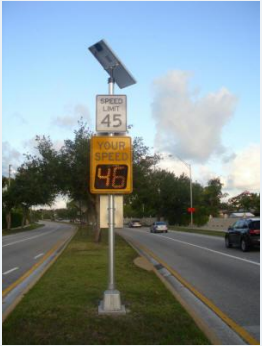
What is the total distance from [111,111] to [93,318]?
143 inches

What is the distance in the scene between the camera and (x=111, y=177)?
8258mm

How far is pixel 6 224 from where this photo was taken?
67.3m

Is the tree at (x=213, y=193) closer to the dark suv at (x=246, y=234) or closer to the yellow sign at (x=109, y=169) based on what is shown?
the dark suv at (x=246, y=234)

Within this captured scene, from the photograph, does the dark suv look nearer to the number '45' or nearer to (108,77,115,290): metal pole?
(108,77,115,290): metal pole

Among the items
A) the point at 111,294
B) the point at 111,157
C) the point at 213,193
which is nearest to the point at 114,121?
the point at 111,157

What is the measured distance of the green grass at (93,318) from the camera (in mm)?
6223

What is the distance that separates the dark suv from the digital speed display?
1356 centimetres

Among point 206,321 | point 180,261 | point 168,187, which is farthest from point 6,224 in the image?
point 206,321

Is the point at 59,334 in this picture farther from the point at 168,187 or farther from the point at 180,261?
the point at 168,187

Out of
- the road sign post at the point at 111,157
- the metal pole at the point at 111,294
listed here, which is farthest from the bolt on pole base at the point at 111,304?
the road sign post at the point at 111,157

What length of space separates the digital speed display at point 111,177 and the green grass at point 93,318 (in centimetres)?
213

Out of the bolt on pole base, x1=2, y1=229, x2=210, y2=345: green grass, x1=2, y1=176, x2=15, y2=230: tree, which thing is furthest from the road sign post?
x1=2, y1=176, x2=15, y2=230: tree

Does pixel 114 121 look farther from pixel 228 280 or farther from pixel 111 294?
pixel 228 280

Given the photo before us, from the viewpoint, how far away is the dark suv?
67.3 feet
